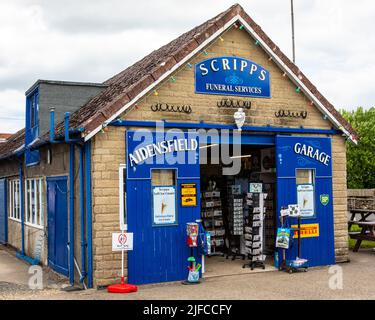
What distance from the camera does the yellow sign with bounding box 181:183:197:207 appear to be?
35.9 feet

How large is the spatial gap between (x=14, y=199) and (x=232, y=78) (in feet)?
31.8

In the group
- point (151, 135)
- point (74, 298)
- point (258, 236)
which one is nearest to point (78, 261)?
point (74, 298)

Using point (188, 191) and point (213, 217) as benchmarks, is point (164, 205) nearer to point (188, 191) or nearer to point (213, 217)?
point (188, 191)

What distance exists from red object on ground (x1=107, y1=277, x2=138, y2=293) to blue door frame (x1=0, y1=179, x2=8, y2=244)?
1028cm

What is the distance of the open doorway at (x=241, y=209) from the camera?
498 inches

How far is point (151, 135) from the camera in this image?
421 inches

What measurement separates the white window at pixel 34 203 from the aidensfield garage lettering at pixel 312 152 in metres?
6.75

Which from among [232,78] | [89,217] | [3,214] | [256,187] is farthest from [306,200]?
[3,214]

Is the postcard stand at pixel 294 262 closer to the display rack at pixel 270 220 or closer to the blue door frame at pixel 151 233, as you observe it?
the display rack at pixel 270 220

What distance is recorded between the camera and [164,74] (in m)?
10.8

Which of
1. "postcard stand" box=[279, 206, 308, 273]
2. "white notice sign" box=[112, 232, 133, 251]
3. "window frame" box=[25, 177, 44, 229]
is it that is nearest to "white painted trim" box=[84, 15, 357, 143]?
"white notice sign" box=[112, 232, 133, 251]

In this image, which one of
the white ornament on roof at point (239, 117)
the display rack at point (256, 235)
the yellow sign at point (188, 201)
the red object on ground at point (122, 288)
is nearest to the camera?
the red object on ground at point (122, 288)

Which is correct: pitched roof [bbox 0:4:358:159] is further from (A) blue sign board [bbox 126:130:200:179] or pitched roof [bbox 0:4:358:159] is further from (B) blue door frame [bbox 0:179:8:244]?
(B) blue door frame [bbox 0:179:8:244]

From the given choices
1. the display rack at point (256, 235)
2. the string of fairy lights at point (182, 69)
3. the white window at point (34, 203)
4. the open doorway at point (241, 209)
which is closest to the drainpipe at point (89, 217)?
the string of fairy lights at point (182, 69)
